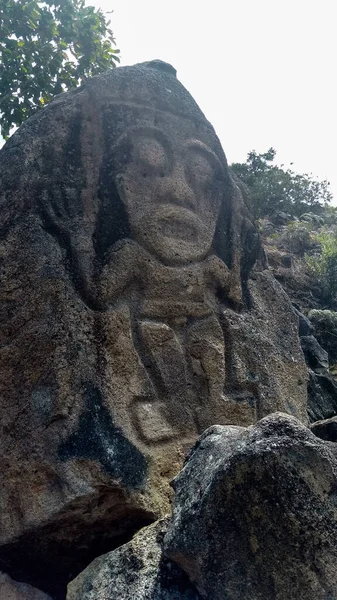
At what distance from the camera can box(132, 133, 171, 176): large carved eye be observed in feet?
13.3

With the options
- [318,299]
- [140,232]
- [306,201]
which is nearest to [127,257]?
[140,232]

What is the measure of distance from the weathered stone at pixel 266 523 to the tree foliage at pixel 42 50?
19.7ft

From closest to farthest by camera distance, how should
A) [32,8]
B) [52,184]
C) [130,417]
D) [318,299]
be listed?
[130,417]
[52,184]
[32,8]
[318,299]

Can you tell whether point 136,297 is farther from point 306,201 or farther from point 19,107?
point 306,201

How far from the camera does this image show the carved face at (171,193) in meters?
3.89

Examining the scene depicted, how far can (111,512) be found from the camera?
308 centimetres

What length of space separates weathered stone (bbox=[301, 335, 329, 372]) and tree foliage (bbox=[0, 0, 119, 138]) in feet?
13.1

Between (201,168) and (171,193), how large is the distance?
0.41m

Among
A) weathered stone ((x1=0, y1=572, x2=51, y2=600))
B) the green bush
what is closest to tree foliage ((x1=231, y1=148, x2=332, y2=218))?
the green bush

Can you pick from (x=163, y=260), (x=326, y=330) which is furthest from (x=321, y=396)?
(x=163, y=260)

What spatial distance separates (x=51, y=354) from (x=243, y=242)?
1953mm

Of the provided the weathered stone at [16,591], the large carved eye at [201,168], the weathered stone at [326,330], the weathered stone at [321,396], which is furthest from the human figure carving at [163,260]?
the weathered stone at [326,330]

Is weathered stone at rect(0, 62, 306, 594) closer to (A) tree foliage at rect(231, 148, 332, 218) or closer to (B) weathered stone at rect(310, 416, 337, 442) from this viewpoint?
(B) weathered stone at rect(310, 416, 337, 442)

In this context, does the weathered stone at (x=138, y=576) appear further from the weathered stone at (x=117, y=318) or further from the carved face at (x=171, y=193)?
the carved face at (x=171, y=193)
